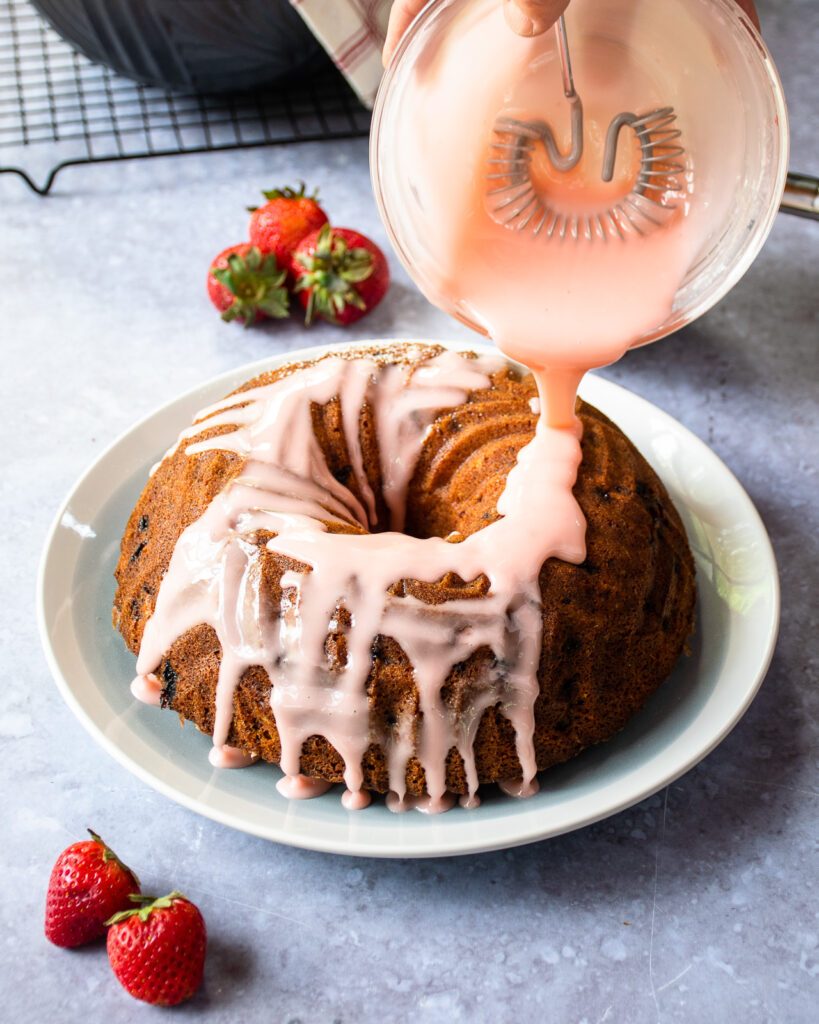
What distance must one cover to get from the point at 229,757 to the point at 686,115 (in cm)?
98

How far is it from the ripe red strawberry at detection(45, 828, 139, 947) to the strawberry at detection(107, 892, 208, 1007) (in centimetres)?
5

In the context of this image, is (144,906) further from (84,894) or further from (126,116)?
(126,116)

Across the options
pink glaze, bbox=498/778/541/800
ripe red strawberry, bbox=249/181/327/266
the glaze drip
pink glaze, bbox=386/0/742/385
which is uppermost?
pink glaze, bbox=386/0/742/385

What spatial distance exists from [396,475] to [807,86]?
2154 mm

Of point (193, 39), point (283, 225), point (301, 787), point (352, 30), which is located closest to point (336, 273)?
point (283, 225)

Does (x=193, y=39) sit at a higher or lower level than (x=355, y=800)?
higher

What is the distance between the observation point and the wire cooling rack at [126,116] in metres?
2.97

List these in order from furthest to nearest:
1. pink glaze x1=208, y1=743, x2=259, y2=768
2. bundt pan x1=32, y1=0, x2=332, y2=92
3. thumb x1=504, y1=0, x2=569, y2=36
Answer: bundt pan x1=32, y1=0, x2=332, y2=92, pink glaze x1=208, y1=743, x2=259, y2=768, thumb x1=504, y1=0, x2=569, y2=36

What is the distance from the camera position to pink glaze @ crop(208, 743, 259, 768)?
1.52m

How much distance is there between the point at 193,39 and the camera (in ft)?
8.86

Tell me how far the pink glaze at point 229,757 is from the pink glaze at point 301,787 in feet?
0.19

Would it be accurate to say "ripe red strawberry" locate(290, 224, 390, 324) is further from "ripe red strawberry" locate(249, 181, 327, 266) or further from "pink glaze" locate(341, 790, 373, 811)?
"pink glaze" locate(341, 790, 373, 811)

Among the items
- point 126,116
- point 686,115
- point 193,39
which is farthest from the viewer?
point 126,116

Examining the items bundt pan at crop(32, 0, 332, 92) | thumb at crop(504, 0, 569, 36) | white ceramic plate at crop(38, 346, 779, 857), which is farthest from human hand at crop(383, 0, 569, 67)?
bundt pan at crop(32, 0, 332, 92)
